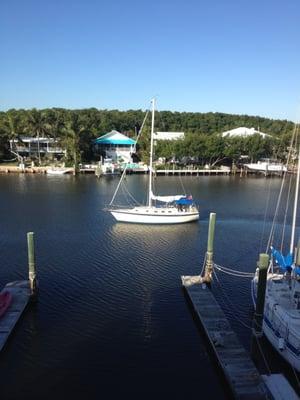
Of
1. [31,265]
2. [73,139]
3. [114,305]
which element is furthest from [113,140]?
[114,305]

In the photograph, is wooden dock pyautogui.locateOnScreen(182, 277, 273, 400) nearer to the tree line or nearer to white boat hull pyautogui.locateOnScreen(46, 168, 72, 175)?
white boat hull pyautogui.locateOnScreen(46, 168, 72, 175)

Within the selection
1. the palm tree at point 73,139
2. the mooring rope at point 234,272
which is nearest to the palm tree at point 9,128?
the palm tree at point 73,139

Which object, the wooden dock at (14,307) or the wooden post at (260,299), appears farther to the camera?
the wooden dock at (14,307)

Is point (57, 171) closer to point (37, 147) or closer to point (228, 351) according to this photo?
point (37, 147)

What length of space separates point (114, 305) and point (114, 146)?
103026mm

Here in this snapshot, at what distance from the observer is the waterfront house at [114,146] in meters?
125

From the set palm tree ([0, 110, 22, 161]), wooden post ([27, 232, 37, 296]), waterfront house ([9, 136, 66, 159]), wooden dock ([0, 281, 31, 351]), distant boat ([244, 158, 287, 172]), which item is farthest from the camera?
waterfront house ([9, 136, 66, 159])

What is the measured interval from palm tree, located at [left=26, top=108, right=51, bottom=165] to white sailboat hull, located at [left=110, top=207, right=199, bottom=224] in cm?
7478

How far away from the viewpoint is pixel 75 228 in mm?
47312

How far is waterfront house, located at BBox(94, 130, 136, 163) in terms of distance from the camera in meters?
125

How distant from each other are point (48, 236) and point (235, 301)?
940 inches

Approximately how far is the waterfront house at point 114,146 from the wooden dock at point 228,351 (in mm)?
100466

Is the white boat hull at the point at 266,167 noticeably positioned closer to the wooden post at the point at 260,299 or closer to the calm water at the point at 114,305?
the calm water at the point at 114,305

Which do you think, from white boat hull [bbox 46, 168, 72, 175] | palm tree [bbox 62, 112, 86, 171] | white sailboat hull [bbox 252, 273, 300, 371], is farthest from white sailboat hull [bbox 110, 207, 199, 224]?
palm tree [bbox 62, 112, 86, 171]
